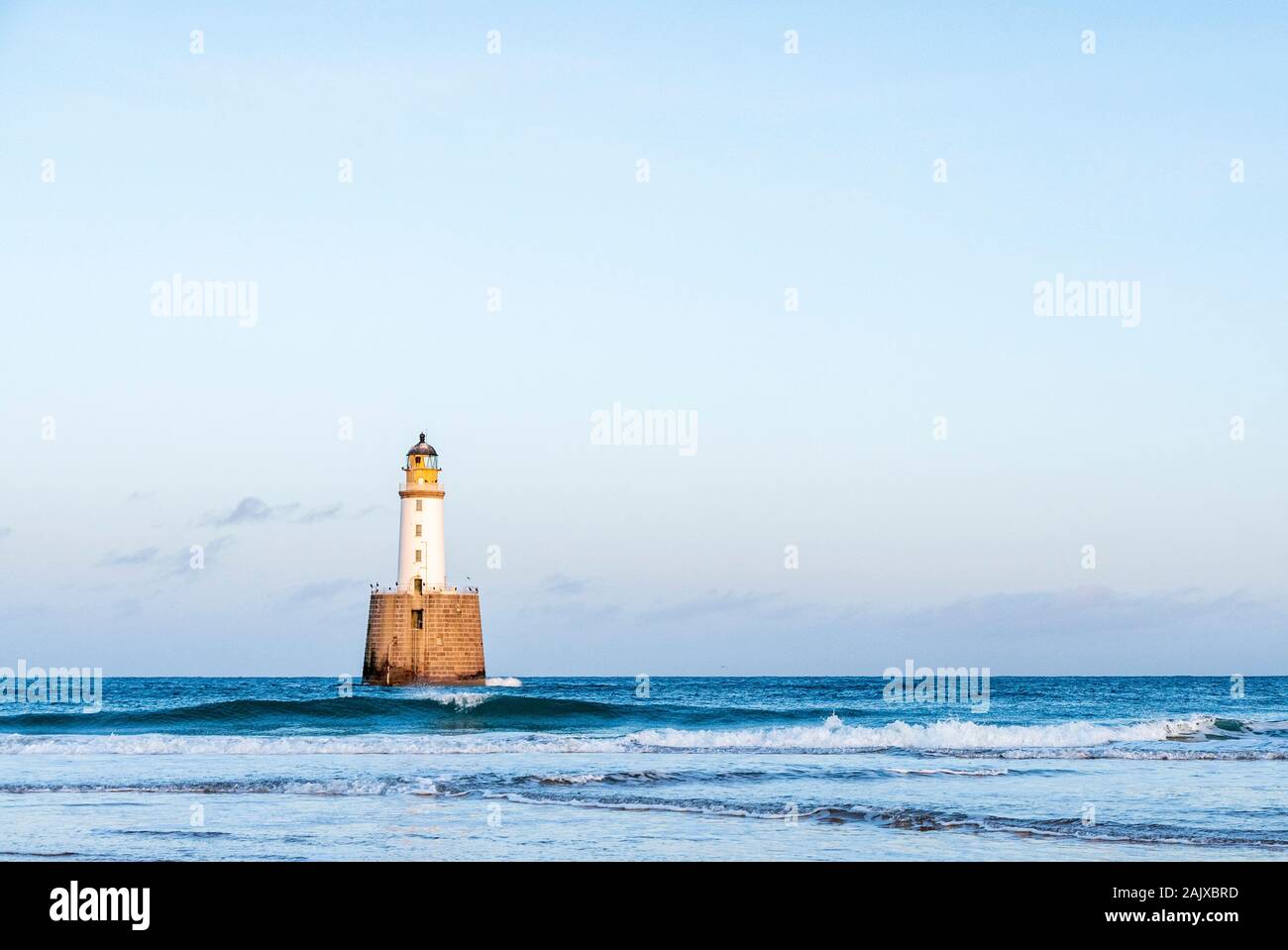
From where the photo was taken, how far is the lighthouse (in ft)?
186

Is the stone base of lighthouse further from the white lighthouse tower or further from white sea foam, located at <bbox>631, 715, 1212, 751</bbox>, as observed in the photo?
white sea foam, located at <bbox>631, 715, 1212, 751</bbox>

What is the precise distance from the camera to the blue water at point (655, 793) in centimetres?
1683

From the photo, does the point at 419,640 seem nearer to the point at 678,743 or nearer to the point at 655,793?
the point at 678,743

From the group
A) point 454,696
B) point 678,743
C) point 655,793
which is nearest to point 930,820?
point 655,793

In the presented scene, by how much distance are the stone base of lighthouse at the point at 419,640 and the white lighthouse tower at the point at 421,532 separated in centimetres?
55

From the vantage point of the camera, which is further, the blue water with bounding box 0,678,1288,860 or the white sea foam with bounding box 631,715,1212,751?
the white sea foam with bounding box 631,715,1212,751

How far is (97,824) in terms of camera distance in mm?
18219

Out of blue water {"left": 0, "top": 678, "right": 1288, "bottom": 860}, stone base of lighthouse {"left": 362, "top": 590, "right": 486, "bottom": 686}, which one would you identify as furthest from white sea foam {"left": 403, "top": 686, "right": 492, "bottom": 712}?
blue water {"left": 0, "top": 678, "right": 1288, "bottom": 860}

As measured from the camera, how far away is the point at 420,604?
57.2 m

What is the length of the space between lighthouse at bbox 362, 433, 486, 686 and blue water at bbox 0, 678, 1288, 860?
1475 centimetres
